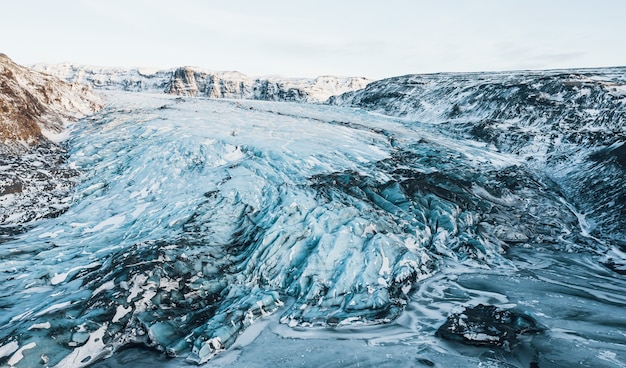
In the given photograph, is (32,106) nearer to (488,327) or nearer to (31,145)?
(31,145)

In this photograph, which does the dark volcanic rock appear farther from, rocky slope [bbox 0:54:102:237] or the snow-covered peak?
the snow-covered peak

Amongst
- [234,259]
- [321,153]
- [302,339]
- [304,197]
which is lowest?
[302,339]

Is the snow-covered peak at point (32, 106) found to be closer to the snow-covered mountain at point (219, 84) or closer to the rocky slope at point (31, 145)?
the rocky slope at point (31, 145)

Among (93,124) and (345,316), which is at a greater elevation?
(93,124)

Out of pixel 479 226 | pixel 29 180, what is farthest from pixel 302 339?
pixel 29 180

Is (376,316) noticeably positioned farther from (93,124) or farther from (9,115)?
(93,124)

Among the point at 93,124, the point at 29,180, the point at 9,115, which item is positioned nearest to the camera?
the point at 29,180

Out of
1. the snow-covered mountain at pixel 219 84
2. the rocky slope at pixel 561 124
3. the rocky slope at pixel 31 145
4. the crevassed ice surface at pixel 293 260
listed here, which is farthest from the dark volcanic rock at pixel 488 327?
the snow-covered mountain at pixel 219 84
